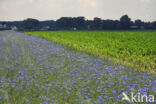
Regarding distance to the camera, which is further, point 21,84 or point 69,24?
point 69,24

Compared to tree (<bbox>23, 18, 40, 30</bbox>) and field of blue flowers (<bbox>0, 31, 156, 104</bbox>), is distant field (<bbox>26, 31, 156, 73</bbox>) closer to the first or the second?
field of blue flowers (<bbox>0, 31, 156, 104</bbox>)

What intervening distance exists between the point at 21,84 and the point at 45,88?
0.75 metres

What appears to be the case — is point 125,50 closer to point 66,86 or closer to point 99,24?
point 66,86

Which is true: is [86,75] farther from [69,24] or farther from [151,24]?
[69,24]

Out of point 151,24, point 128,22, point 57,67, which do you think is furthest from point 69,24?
point 57,67

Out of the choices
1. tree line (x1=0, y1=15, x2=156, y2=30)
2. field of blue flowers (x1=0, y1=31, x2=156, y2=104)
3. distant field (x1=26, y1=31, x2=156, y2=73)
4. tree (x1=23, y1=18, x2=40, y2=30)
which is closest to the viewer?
field of blue flowers (x1=0, y1=31, x2=156, y2=104)

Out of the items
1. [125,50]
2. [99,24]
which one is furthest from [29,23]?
[125,50]

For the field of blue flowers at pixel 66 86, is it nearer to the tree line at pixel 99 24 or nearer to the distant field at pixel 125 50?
the distant field at pixel 125 50

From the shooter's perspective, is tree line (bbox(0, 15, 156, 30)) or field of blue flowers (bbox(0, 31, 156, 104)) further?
tree line (bbox(0, 15, 156, 30))

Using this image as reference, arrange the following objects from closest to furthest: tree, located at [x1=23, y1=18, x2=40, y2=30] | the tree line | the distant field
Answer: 1. the distant field
2. the tree line
3. tree, located at [x1=23, y1=18, x2=40, y2=30]

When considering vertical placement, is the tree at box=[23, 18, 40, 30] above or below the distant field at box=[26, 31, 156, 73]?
above

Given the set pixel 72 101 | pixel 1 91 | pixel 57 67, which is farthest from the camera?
pixel 57 67

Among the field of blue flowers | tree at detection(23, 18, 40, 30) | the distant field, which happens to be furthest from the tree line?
the field of blue flowers

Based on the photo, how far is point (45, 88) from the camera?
6.00m
